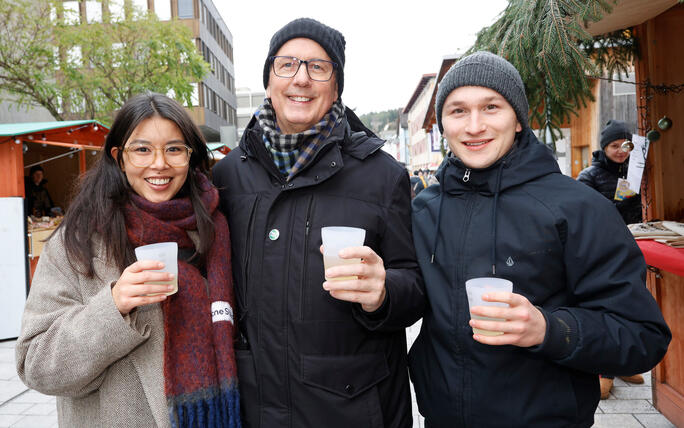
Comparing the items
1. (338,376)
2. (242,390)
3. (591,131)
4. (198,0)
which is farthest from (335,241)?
(198,0)

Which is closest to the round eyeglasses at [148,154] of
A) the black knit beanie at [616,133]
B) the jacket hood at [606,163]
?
the black knit beanie at [616,133]

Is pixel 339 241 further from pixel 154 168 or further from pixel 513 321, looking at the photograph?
pixel 154 168

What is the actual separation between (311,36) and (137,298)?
1.27m

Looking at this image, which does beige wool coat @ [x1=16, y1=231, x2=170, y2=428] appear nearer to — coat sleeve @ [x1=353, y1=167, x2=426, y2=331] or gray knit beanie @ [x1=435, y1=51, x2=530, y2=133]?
coat sleeve @ [x1=353, y1=167, x2=426, y2=331]

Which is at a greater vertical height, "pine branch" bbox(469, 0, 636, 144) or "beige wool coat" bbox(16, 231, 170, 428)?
"pine branch" bbox(469, 0, 636, 144)

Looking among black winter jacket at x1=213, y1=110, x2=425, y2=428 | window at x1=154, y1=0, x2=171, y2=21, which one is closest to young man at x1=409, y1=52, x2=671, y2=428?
black winter jacket at x1=213, y1=110, x2=425, y2=428

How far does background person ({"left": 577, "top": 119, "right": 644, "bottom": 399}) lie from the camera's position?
5344 mm

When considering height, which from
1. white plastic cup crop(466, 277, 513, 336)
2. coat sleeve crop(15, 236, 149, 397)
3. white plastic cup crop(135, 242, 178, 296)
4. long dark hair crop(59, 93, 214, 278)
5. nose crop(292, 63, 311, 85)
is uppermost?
nose crop(292, 63, 311, 85)

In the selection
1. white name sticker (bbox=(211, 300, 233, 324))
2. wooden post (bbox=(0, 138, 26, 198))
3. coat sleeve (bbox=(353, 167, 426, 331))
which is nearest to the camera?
coat sleeve (bbox=(353, 167, 426, 331))

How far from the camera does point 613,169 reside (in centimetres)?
569

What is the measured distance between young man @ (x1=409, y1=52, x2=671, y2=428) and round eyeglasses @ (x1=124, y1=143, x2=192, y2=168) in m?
1.06

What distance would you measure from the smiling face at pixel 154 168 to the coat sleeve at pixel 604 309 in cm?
154

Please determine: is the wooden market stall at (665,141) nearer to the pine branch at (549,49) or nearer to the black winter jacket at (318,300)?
the pine branch at (549,49)

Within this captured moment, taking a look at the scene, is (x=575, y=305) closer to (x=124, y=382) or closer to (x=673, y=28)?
(x=124, y=382)
